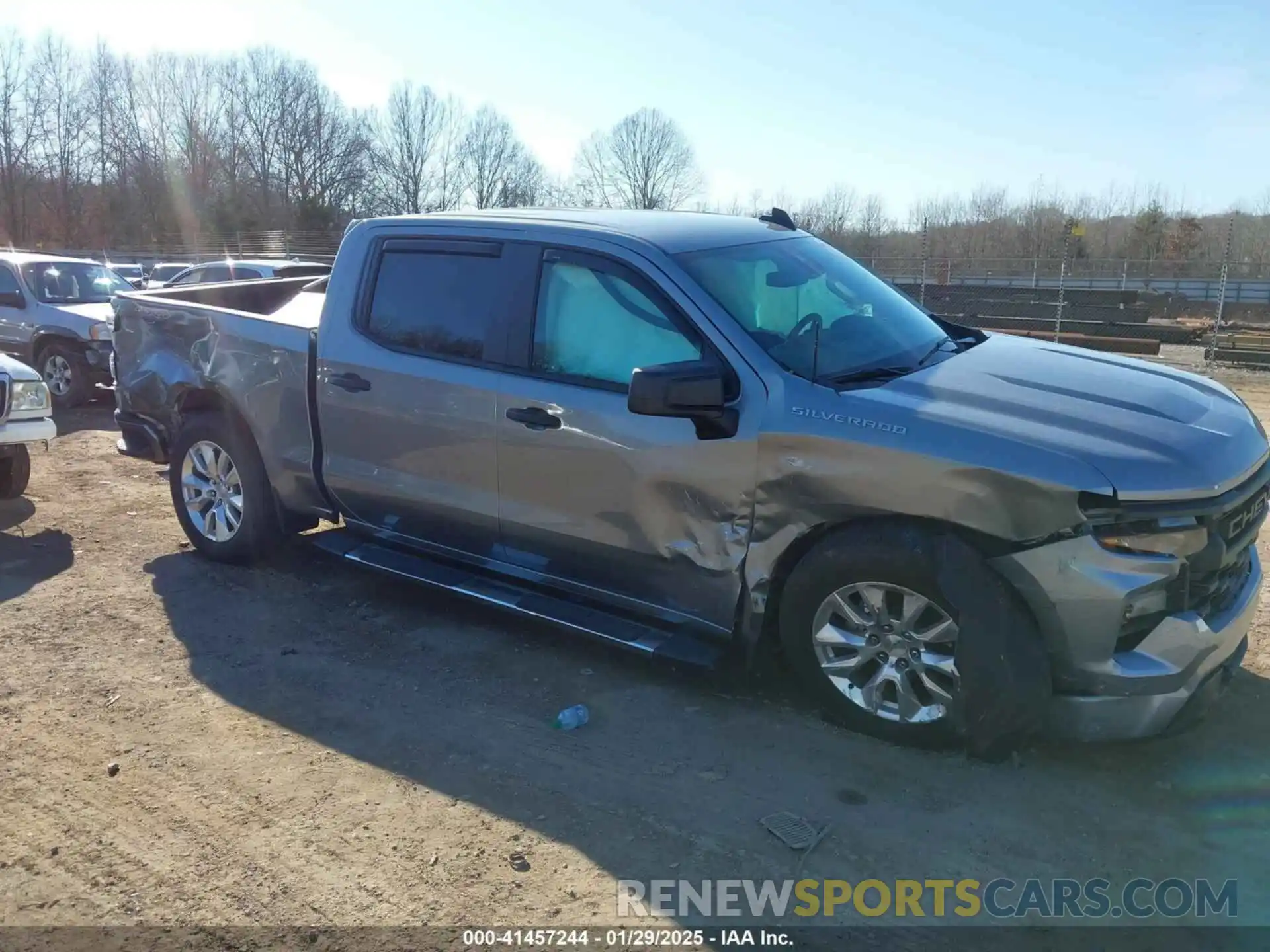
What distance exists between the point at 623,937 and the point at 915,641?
1.49 meters

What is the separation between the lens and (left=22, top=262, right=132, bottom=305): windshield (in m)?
12.1

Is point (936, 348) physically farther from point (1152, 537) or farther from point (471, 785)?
point (471, 785)

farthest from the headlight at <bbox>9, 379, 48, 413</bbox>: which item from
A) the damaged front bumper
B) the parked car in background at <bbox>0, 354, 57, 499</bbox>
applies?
the damaged front bumper

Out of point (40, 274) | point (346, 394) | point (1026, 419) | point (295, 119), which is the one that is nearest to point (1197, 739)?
point (1026, 419)

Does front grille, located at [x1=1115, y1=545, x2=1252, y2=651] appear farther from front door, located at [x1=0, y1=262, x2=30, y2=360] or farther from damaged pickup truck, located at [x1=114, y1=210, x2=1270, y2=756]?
front door, located at [x1=0, y1=262, x2=30, y2=360]

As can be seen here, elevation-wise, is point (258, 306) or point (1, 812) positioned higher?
point (258, 306)

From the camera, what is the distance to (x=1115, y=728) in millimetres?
3422

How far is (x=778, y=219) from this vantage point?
17.2ft

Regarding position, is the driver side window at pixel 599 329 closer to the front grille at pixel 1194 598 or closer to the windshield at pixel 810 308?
the windshield at pixel 810 308

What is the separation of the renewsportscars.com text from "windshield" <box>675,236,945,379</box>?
186 centimetres

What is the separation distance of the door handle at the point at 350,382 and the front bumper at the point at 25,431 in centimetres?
339

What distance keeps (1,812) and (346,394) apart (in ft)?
7.58

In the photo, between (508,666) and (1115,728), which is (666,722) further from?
(1115,728)

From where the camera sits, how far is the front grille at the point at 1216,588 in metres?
3.43
